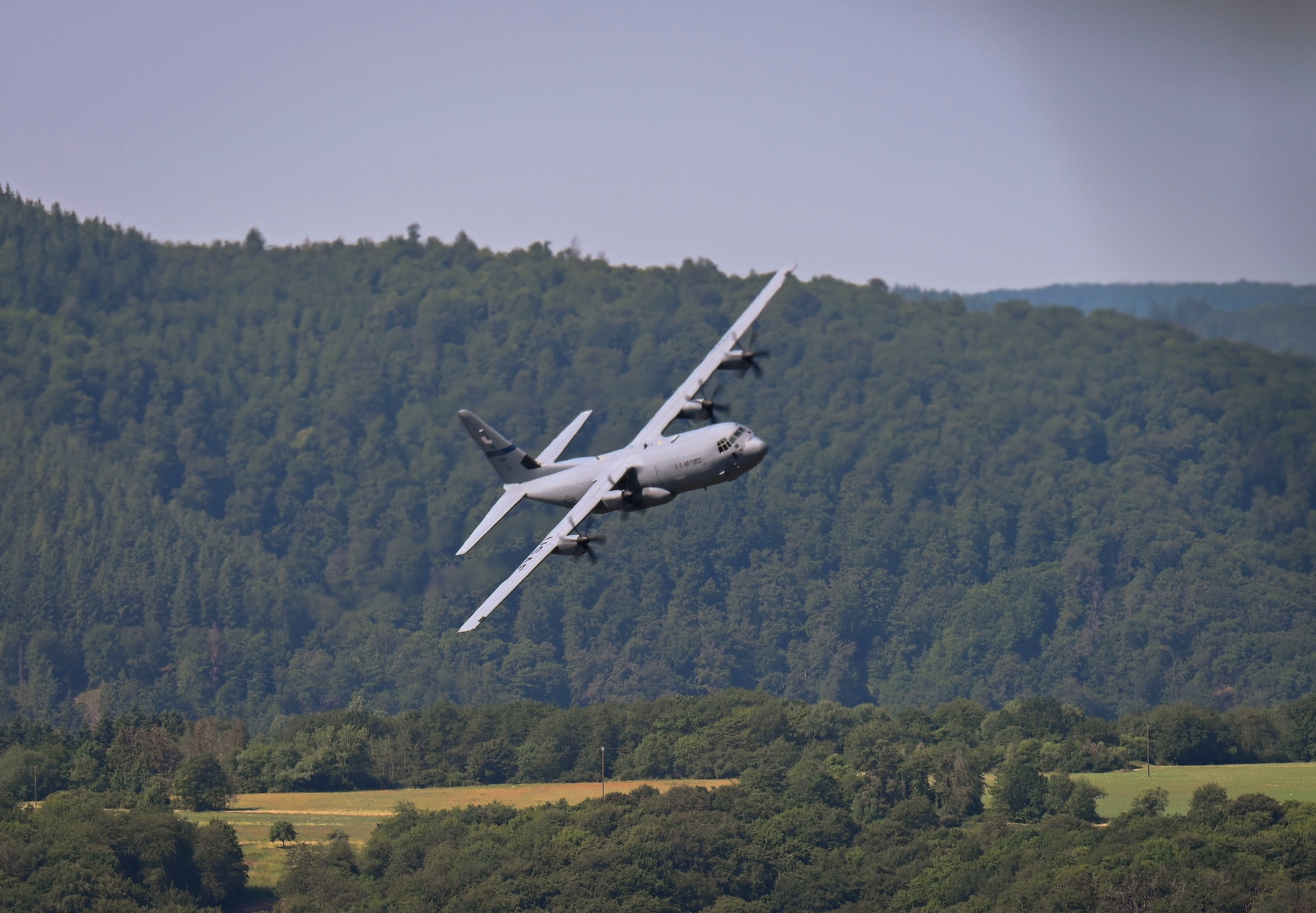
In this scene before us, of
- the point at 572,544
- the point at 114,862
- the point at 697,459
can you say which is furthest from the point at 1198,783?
the point at 572,544

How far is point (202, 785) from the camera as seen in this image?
184 m

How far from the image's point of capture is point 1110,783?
633 ft

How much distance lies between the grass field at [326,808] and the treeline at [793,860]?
4.91m

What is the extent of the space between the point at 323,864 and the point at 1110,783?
262 feet

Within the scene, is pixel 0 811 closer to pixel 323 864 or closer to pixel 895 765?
pixel 323 864

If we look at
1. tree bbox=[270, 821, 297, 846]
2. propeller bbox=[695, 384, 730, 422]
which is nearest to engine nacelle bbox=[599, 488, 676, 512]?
propeller bbox=[695, 384, 730, 422]

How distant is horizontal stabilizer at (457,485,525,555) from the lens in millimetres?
93562

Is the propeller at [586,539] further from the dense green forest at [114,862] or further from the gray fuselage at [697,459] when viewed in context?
the dense green forest at [114,862]

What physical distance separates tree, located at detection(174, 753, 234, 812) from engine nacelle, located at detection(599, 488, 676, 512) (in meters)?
104

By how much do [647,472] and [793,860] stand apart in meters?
77.7

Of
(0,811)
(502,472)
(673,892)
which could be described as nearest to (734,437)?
(502,472)

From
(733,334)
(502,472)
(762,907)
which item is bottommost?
(762,907)

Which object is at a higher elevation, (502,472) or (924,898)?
(502,472)

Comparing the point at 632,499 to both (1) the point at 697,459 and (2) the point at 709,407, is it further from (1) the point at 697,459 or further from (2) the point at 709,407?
(2) the point at 709,407
